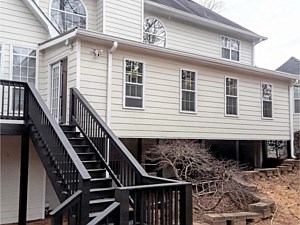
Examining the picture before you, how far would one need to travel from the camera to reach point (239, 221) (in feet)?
22.0

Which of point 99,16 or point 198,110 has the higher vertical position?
point 99,16

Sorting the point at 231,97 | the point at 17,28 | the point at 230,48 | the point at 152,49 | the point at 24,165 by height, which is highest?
the point at 230,48

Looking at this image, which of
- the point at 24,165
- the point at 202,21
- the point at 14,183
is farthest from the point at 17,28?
the point at 202,21

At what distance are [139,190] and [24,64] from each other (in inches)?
234

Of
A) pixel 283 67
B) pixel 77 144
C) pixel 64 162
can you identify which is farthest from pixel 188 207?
pixel 283 67

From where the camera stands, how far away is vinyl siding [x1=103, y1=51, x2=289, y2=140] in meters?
8.86

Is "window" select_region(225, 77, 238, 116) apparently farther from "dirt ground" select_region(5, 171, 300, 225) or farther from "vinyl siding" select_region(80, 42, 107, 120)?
"vinyl siding" select_region(80, 42, 107, 120)

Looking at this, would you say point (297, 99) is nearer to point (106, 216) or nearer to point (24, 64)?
point (24, 64)

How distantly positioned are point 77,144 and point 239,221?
3.64 metres

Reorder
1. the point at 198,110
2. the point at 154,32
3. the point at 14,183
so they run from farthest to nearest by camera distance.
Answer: the point at 154,32
the point at 198,110
the point at 14,183

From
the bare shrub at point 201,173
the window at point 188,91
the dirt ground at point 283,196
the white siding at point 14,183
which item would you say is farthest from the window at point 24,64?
the window at point 188,91

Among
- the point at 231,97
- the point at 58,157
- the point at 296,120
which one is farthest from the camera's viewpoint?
the point at 296,120

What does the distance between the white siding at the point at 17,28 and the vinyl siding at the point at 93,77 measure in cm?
195

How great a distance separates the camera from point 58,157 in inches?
222
